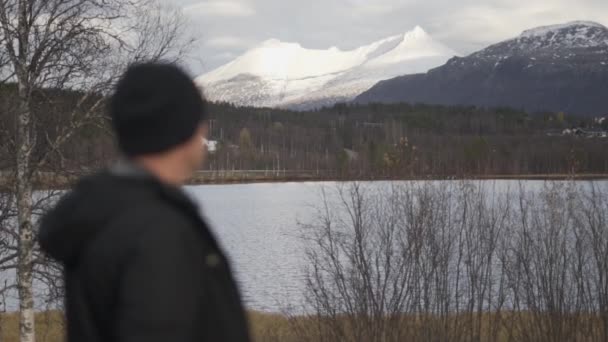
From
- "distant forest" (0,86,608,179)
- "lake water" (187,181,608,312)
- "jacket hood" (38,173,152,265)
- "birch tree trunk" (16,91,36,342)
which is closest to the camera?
"jacket hood" (38,173,152,265)

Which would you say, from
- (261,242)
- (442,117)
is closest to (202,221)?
(261,242)

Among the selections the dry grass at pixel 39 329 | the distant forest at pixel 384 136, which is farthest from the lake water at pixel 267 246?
the distant forest at pixel 384 136

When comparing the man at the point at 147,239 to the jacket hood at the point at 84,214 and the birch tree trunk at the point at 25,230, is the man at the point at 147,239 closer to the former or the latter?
the jacket hood at the point at 84,214

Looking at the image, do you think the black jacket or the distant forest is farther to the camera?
the distant forest

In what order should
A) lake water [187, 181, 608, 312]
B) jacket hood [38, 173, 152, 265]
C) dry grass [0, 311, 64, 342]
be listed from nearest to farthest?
1. jacket hood [38, 173, 152, 265]
2. dry grass [0, 311, 64, 342]
3. lake water [187, 181, 608, 312]

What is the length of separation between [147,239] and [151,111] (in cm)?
39

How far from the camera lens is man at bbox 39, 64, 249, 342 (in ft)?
6.81

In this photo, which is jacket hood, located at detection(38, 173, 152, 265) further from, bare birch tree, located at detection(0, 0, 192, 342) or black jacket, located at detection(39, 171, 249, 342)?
bare birch tree, located at detection(0, 0, 192, 342)

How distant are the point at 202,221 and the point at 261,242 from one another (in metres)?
33.1

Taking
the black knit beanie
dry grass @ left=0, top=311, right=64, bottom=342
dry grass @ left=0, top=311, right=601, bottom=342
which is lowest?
dry grass @ left=0, top=311, right=64, bottom=342

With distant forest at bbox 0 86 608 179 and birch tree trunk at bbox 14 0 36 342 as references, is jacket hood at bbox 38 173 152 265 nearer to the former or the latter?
birch tree trunk at bbox 14 0 36 342

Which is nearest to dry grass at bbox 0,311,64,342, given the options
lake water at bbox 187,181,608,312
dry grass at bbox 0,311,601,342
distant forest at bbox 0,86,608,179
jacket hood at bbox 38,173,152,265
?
dry grass at bbox 0,311,601,342

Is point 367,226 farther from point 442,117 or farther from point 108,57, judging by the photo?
point 442,117

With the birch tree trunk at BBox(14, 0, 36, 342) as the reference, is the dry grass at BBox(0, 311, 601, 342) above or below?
below
